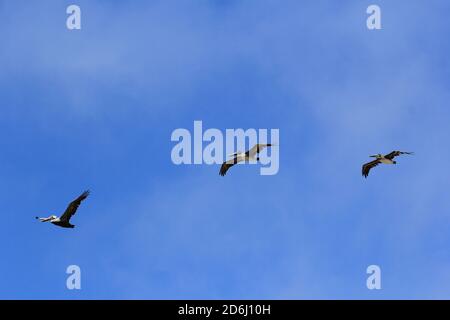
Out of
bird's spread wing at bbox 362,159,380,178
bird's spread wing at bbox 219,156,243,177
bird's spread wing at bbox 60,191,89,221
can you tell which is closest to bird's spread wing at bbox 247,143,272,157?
bird's spread wing at bbox 219,156,243,177

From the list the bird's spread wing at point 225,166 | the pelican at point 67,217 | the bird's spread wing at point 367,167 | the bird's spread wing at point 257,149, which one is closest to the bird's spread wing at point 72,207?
the pelican at point 67,217

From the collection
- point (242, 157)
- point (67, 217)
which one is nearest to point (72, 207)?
point (67, 217)

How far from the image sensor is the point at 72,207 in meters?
59.7

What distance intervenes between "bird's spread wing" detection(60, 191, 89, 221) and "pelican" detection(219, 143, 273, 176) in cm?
948

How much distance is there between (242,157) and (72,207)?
39.1ft

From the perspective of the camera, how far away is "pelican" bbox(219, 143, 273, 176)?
59094 millimetres

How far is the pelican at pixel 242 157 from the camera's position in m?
59.1

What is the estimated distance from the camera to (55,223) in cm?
6025

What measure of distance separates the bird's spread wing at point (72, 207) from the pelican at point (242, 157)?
948cm

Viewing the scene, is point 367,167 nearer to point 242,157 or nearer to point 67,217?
point 242,157

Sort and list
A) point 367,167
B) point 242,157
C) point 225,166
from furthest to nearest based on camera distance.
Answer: point 367,167 < point 225,166 < point 242,157

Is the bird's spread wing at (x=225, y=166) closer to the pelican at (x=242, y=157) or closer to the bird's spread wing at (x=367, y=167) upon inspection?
the pelican at (x=242, y=157)
